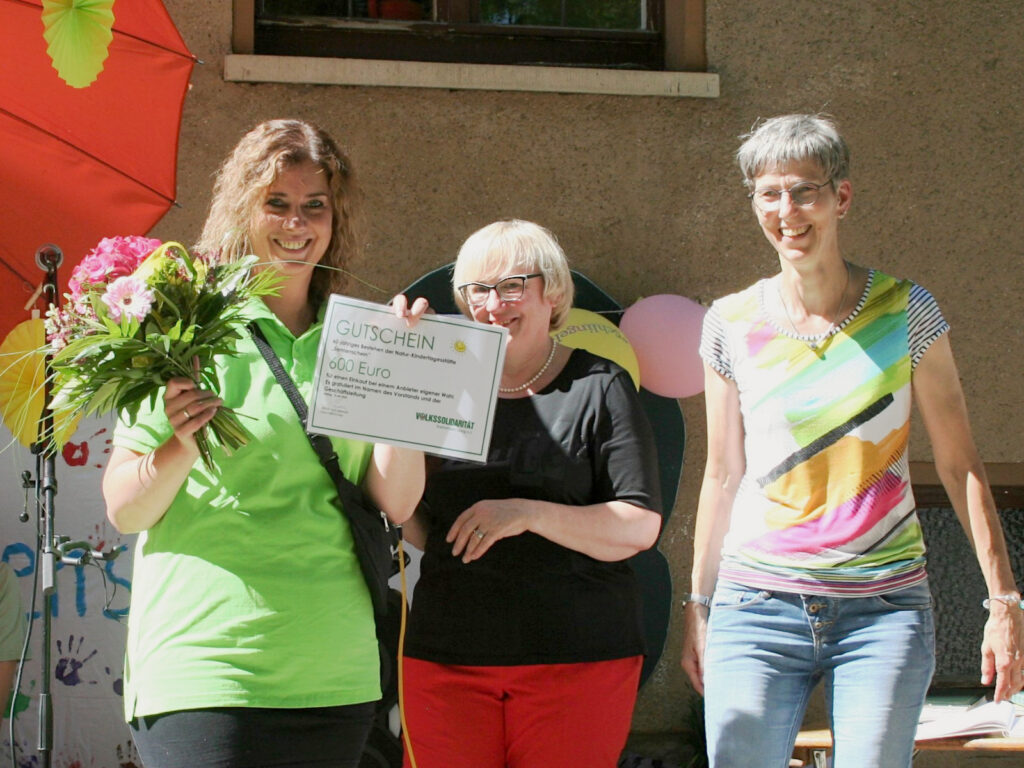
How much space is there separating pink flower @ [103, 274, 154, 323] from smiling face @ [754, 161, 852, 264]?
1.42 meters

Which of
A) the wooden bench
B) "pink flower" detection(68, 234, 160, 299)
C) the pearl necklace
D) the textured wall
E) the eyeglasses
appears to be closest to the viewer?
"pink flower" detection(68, 234, 160, 299)

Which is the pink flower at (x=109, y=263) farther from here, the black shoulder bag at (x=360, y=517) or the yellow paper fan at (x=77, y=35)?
the yellow paper fan at (x=77, y=35)

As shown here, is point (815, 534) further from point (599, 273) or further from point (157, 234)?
point (157, 234)

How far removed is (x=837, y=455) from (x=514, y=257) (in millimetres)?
853

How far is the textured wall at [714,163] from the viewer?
4551mm

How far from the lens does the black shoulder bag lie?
2.40 m

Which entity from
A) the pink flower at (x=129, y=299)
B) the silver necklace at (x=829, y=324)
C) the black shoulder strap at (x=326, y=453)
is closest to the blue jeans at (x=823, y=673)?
the silver necklace at (x=829, y=324)

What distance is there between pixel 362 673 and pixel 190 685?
0.33 meters

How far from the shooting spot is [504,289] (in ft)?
9.49

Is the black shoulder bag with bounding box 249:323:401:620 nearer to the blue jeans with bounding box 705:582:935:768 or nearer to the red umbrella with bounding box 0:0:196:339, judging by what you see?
the blue jeans with bounding box 705:582:935:768

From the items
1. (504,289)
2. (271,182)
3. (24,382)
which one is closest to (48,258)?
(24,382)

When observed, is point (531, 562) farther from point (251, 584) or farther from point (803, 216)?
point (803, 216)

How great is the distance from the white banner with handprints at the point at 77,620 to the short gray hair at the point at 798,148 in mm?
2480

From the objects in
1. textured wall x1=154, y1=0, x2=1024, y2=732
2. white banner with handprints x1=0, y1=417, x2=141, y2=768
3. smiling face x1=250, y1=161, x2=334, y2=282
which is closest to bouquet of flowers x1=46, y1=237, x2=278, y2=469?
smiling face x1=250, y1=161, x2=334, y2=282
